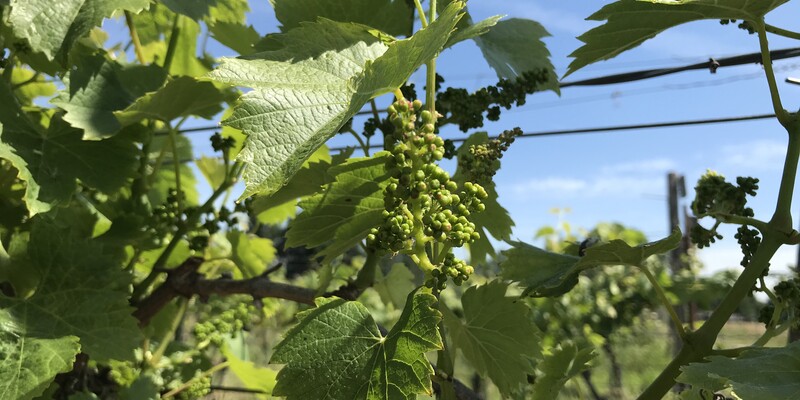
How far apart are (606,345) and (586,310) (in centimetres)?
75

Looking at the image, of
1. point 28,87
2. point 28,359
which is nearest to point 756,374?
point 28,359

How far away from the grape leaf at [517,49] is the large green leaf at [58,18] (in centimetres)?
61

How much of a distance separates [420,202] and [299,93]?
183mm

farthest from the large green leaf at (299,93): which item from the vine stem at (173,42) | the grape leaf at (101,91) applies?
the vine stem at (173,42)

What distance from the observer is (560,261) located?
Result: 113 cm

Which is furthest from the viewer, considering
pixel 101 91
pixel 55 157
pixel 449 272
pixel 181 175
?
pixel 181 175

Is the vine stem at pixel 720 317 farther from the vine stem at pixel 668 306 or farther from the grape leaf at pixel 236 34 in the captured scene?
the grape leaf at pixel 236 34

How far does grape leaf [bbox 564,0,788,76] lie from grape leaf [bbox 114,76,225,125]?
688 mm

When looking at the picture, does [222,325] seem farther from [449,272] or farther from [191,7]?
[449,272]

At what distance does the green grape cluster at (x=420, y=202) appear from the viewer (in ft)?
2.48

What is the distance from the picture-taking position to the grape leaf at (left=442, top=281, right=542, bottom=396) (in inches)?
39.8

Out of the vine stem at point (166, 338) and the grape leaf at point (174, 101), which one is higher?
the grape leaf at point (174, 101)

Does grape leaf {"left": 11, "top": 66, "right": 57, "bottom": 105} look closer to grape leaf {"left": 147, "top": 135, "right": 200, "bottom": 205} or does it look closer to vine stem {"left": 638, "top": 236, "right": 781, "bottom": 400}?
grape leaf {"left": 147, "top": 135, "right": 200, "bottom": 205}

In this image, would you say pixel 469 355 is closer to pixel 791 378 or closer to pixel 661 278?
pixel 791 378
